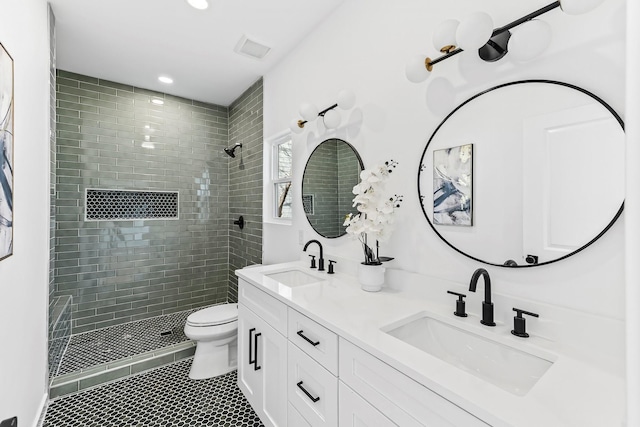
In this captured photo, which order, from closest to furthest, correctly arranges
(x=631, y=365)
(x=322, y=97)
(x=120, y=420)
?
(x=631, y=365), (x=120, y=420), (x=322, y=97)

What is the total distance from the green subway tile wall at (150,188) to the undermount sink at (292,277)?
100 centimetres

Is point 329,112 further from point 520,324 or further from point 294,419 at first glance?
point 294,419

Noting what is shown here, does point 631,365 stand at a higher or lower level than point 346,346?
higher

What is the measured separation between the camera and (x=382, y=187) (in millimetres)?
1480

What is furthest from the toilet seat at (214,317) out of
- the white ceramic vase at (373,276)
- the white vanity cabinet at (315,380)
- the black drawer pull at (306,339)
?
the white ceramic vase at (373,276)

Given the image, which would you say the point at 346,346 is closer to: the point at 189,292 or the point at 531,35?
the point at 531,35

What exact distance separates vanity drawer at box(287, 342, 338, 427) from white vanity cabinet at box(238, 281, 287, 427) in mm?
86

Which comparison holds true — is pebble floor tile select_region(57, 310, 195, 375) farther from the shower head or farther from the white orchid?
the white orchid

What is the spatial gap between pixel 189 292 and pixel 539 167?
3549 mm

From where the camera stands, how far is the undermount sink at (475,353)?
926 mm

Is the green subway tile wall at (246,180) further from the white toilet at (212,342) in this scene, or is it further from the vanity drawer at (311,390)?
the vanity drawer at (311,390)

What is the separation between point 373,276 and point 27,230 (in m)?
1.77

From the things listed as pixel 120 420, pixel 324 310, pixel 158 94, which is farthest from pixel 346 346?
pixel 158 94

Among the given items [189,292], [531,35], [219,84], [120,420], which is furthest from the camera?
[189,292]
